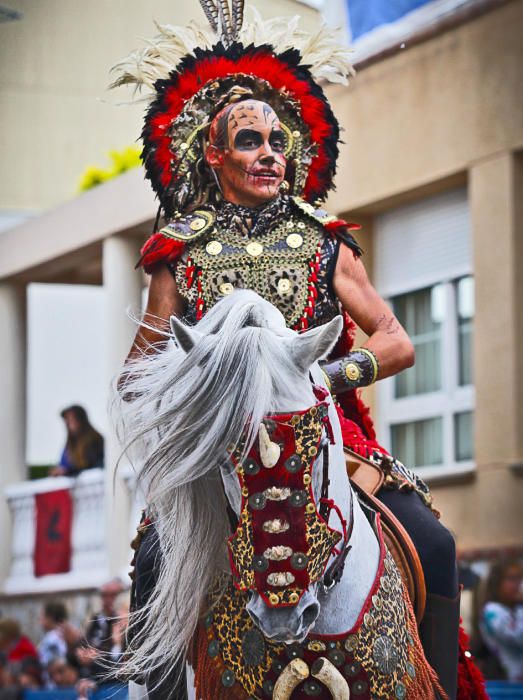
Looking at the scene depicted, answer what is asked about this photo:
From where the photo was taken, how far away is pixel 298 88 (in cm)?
638

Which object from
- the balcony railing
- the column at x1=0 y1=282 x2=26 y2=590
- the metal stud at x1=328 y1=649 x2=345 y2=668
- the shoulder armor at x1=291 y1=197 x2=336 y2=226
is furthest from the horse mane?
the column at x1=0 y1=282 x2=26 y2=590

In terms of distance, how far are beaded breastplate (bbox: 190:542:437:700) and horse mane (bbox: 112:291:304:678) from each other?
0.12 metres

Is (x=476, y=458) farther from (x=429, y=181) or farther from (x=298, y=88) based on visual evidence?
(x=298, y=88)

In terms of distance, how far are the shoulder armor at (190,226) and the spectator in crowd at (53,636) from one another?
10.0 metres

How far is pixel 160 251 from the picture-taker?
5.96m

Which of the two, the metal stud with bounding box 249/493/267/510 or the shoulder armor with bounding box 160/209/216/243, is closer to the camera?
the metal stud with bounding box 249/493/267/510

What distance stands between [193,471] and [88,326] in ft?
69.8

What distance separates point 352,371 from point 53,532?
1783 centimetres

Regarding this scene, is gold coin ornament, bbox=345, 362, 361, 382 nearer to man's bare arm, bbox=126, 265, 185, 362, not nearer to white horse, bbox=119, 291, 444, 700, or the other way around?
white horse, bbox=119, 291, 444, 700

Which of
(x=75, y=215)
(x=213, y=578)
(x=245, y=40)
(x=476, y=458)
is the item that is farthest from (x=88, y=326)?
(x=213, y=578)

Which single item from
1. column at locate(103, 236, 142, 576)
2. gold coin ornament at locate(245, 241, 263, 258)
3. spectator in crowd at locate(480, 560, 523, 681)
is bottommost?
spectator in crowd at locate(480, 560, 523, 681)

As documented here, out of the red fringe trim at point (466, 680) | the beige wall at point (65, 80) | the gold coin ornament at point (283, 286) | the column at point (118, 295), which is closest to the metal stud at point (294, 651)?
the red fringe trim at point (466, 680)

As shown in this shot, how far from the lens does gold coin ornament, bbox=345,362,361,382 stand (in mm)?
5469

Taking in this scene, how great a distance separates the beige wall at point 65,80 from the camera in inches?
355
